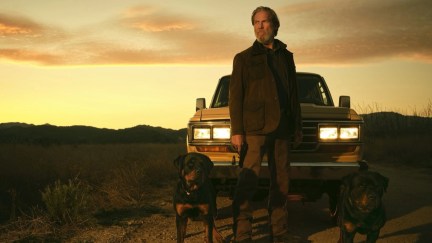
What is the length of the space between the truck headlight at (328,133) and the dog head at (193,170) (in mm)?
1694

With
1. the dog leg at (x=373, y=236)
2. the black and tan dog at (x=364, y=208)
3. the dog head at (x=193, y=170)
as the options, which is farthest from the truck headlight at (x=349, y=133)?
the dog head at (x=193, y=170)

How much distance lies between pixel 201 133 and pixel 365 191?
2.41 metres

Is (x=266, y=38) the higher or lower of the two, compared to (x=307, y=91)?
higher

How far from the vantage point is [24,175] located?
11.3 metres

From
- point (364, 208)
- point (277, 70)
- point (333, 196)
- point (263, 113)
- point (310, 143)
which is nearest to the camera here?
point (364, 208)

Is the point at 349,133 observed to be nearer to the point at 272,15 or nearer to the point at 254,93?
the point at 254,93

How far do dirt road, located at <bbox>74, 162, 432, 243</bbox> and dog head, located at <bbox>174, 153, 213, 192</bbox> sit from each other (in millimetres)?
1018

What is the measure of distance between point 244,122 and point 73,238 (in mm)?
2420

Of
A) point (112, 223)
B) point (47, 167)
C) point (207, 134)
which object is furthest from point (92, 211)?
point (47, 167)

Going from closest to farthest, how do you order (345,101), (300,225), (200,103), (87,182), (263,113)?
(263,113)
(300,225)
(345,101)
(200,103)
(87,182)

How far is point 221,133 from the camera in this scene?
19.1 ft

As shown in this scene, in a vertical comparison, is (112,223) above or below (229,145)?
below

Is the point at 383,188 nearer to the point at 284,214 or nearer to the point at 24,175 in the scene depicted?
the point at 284,214

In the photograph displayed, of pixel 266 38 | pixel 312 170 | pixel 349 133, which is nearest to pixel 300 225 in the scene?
pixel 312 170
